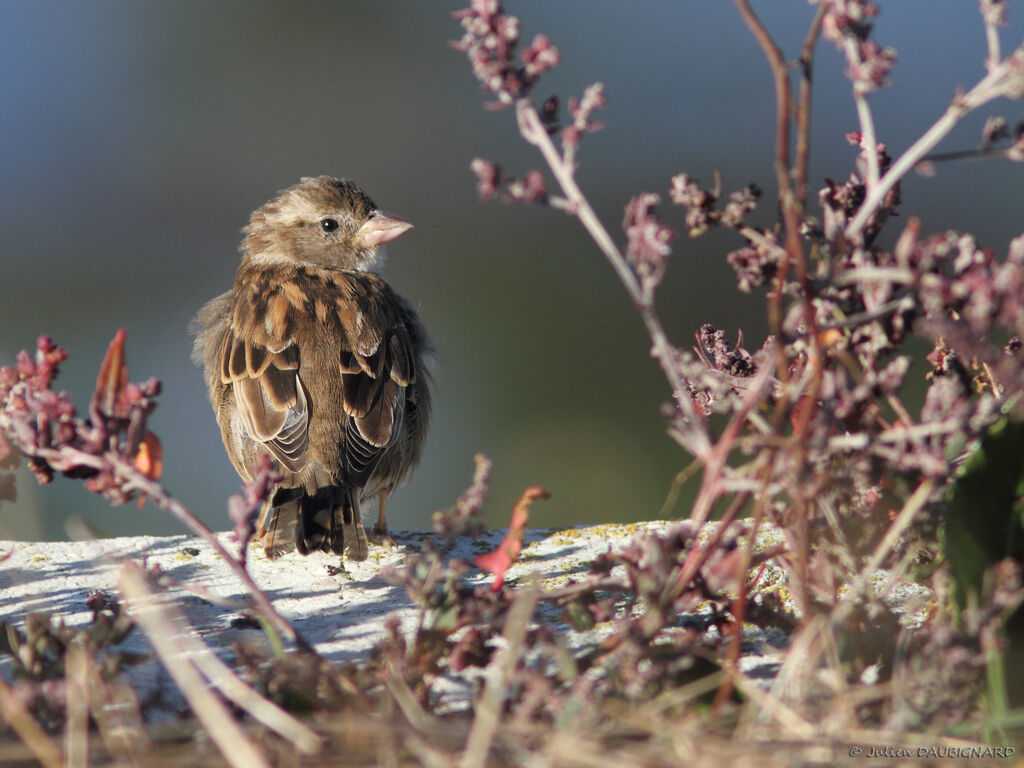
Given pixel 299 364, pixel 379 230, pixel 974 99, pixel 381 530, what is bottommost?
pixel 381 530

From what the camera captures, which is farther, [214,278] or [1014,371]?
[214,278]

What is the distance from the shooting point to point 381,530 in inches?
149

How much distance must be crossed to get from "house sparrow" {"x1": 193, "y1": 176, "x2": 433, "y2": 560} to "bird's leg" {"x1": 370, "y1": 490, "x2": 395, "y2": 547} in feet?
0.03

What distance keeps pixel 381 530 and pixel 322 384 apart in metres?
0.52

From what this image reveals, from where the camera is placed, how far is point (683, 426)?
65.6 inches

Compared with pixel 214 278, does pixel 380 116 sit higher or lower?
higher

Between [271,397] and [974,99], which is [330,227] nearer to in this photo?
[271,397]

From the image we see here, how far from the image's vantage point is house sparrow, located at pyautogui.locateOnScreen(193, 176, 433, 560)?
3.43m

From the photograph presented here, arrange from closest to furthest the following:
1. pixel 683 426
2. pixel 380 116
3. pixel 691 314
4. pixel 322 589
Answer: pixel 683 426
pixel 322 589
pixel 691 314
pixel 380 116

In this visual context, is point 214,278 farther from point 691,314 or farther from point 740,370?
point 740,370

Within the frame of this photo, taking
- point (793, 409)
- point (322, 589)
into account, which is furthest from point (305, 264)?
point (793, 409)

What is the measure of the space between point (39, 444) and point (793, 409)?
1.18 m

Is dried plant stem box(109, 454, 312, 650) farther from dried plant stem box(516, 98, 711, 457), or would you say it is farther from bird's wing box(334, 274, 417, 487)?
bird's wing box(334, 274, 417, 487)

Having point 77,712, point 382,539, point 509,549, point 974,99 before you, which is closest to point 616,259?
point 974,99
